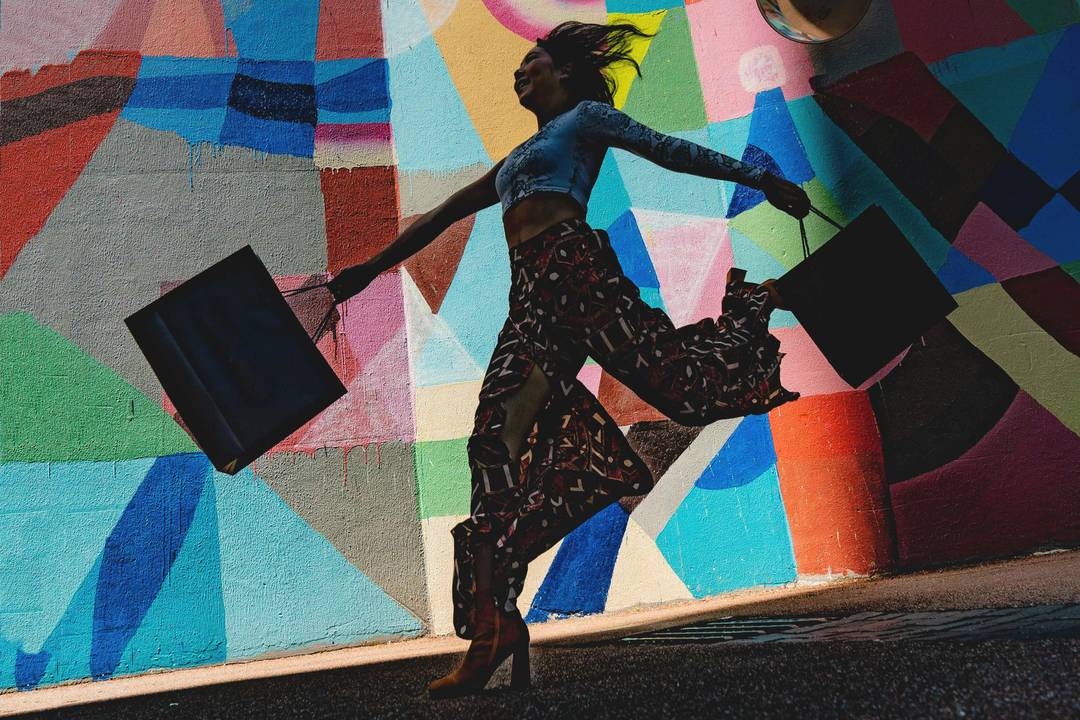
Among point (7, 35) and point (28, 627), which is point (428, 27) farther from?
point (28, 627)

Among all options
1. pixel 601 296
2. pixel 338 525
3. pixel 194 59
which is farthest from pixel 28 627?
pixel 601 296

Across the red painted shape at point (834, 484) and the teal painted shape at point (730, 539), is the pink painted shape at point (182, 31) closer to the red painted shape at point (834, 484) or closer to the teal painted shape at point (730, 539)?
the teal painted shape at point (730, 539)

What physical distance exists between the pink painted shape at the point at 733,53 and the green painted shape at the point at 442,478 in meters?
2.10

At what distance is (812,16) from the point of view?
404cm

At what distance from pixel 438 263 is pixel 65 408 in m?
1.83

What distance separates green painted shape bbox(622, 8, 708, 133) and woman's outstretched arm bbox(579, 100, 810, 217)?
1947 millimetres

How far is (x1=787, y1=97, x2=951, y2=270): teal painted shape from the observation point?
4680 millimetres

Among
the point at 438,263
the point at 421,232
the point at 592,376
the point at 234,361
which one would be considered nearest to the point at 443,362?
the point at 438,263

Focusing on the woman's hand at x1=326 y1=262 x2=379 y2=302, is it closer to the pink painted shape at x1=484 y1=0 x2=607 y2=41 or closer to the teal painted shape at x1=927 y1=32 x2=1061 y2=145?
the pink painted shape at x1=484 y1=0 x2=607 y2=41

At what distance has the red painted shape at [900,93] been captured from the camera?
4738mm

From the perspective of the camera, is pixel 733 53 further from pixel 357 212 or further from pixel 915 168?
pixel 357 212

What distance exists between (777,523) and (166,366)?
9.33ft

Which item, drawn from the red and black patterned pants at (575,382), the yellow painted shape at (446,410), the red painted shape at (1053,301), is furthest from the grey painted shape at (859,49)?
the red and black patterned pants at (575,382)

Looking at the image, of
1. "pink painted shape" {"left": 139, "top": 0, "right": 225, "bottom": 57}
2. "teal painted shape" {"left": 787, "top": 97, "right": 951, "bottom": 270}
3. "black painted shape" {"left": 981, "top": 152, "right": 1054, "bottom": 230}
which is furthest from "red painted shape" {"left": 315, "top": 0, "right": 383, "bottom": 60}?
"black painted shape" {"left": 981, "top": 152, "right": 1054, "bottom": 230}
